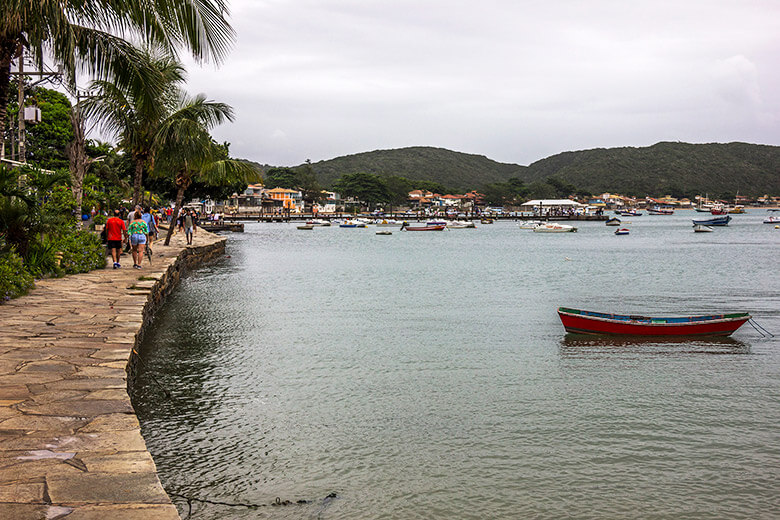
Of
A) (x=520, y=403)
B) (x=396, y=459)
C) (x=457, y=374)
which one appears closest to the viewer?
(x=396, y=459)

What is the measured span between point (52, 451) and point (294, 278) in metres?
23.3

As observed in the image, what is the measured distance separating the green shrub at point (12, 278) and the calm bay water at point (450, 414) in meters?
2.46

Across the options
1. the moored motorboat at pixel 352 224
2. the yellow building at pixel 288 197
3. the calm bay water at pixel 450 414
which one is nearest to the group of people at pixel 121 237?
the calm bay water at pixel 450 414

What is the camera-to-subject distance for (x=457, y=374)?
11680 mm

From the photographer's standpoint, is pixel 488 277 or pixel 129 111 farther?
pixel 488 277

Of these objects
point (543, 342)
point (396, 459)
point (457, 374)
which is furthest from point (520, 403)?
point (543, 342)

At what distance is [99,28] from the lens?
32.0ft

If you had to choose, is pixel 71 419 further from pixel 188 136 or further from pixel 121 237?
pixel 188 136

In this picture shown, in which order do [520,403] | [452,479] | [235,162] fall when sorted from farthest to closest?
[235,162] → [520,403] → [452,479]

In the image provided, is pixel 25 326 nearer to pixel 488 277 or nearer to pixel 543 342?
pixel 543 342

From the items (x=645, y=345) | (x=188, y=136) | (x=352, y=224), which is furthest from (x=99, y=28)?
(x=352, y=224)

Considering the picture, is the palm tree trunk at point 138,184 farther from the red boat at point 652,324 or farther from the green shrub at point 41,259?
the red boat at point 652,324

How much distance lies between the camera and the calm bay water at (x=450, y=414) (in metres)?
6.78

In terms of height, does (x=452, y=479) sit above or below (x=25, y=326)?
below
